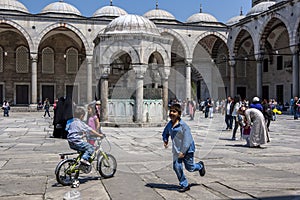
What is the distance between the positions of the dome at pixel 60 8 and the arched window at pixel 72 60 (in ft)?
11.3

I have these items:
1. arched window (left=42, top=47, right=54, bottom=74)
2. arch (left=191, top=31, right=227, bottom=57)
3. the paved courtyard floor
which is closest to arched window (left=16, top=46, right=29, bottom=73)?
arched window (left=42, top=47, right=54, bottom=74)

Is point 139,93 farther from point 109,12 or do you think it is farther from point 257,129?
point 109,12

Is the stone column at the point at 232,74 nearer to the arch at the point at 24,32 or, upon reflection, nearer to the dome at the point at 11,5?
the arch at the point at 24,32

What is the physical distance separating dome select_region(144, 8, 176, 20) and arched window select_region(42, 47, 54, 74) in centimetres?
959

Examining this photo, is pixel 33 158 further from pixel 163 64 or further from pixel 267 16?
pixel 267 16

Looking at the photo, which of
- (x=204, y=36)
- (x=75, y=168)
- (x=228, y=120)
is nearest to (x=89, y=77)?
(x=204, y=36)

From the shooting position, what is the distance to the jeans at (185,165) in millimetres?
4156

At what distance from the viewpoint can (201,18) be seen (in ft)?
115

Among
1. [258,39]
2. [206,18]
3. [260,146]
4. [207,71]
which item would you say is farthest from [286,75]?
[260,146]

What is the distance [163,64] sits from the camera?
1336 centimetres

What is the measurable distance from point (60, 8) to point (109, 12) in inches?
174

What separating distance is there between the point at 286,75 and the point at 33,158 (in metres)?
25.2

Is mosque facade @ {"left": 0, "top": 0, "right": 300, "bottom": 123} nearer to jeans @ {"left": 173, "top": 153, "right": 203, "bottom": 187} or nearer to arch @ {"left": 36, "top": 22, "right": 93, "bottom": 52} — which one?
arch @ {"left": 36, "top": 22, "right": 93, "bottom": 52}

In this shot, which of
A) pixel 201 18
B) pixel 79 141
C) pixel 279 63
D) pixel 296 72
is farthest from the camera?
pixel 201 18
